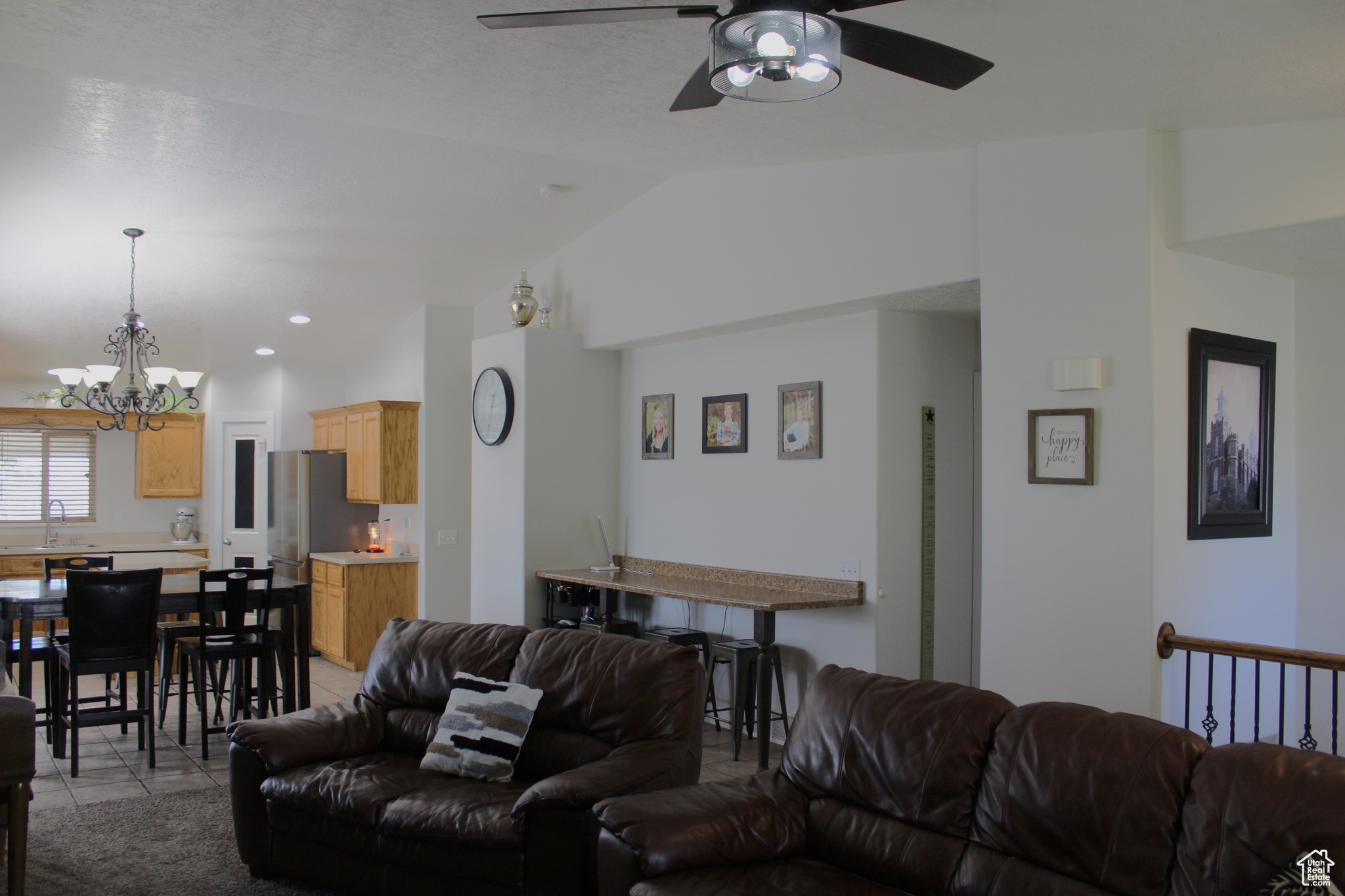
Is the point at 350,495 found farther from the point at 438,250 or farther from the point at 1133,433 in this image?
the point at 1133,433

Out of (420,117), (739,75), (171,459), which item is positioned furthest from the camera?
(171,459)

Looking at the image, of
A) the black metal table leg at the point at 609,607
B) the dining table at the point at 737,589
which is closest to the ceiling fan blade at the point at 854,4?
the dining table at the point at 737,589

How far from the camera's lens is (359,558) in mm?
7996

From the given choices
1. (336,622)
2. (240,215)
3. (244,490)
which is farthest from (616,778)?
(244,490)

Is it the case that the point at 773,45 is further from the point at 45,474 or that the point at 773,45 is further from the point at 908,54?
the point at 45,474

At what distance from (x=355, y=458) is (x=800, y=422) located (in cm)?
444

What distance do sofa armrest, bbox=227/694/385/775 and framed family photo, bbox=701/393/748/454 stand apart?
268 centimetres

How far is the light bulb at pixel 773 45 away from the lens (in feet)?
7.49

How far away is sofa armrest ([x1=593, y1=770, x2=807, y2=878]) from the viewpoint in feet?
8.70

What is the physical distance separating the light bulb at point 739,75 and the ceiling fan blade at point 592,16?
0.47 ft

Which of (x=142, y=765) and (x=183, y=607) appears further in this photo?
(x=183, y=607)

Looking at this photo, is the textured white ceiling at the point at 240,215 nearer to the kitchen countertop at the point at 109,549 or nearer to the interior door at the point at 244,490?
the interior door at the point at 244,490

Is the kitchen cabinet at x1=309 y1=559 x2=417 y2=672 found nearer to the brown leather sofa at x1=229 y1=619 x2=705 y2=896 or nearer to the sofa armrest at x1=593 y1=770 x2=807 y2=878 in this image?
the brown leather sofa at x1=229 y1=619 x2=705 y2=896

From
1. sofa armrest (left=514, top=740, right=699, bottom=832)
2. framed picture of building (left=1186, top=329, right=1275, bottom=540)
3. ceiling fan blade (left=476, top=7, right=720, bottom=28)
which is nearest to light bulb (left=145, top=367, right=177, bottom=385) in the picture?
sofa armrest (left=514, top=740, right=699, bottom=832)
